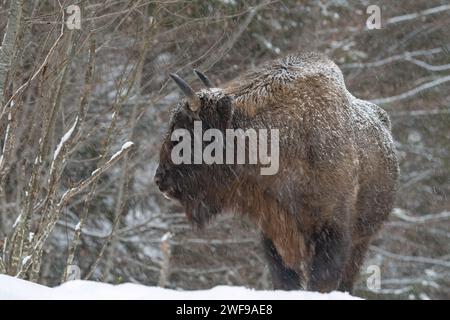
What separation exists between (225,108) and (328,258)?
1534 millimetres

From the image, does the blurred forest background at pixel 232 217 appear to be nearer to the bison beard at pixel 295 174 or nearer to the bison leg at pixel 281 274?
the bison beard at pixel 295 174

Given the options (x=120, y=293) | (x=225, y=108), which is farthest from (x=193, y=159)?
(x=120, y=293)

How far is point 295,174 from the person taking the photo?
6.61 m

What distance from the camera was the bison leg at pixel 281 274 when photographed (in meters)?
6.84

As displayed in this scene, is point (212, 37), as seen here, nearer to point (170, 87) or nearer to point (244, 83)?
point (170, 87)

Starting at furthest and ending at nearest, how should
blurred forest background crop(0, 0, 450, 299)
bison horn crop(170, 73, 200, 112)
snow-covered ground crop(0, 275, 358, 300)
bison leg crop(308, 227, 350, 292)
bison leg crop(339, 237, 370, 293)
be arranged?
blurred forest background crop(0, 0, 450, 299), bison leg crop(339, 237, 370, 293), bison horn crop(170, 73, 200, 112), bison leg crop(308, 227, 350, 292), snow-covered ground crop(0, 275, 358, 300)

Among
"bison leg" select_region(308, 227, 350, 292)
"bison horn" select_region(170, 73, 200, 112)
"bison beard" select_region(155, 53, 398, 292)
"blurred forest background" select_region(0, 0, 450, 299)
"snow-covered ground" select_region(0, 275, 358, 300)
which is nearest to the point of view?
"snow-covered ground" select_region(0, 275, 358, 300)

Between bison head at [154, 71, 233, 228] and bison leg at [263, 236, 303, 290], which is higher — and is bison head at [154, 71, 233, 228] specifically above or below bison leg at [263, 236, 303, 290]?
above

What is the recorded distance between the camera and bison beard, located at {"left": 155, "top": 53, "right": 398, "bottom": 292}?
6.52 m

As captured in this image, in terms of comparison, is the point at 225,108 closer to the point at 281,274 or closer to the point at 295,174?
the point at 295,174

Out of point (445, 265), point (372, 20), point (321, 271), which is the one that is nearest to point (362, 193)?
point (321, 271)

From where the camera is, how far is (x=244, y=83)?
7.11 metres

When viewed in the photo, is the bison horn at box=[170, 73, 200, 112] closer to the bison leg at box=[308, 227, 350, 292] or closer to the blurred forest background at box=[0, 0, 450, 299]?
the bison leg at box=[308, 227, 350, 292]

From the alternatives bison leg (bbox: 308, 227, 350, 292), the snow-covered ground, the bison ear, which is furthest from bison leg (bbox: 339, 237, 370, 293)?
the snow-covered ground
